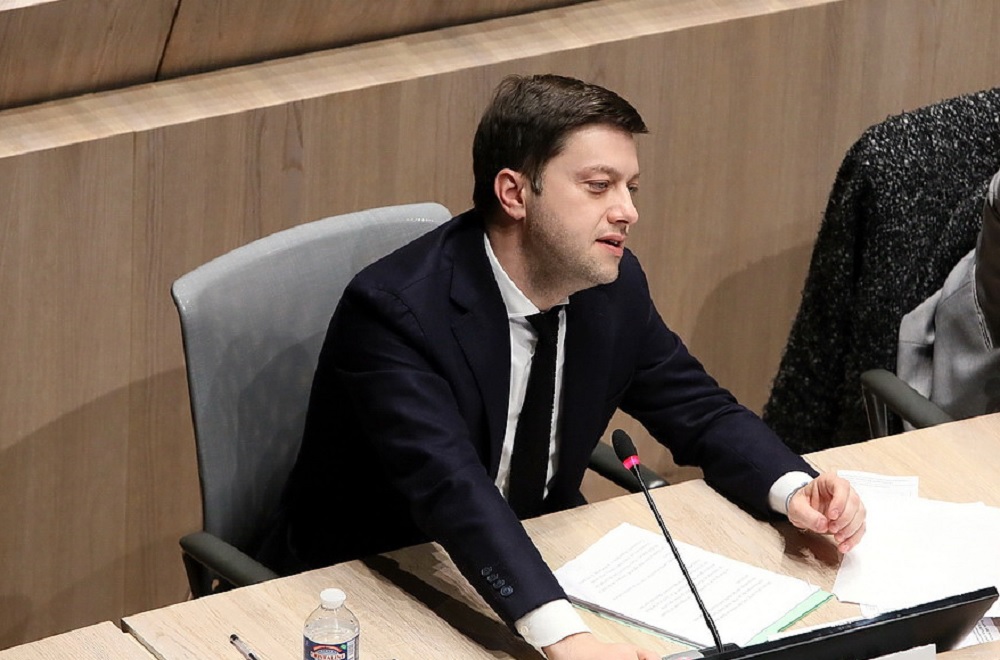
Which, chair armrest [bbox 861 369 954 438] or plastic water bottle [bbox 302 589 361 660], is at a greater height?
chair armrest [bbox 861 369 954 438]

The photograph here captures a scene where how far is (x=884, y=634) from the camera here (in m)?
2.04

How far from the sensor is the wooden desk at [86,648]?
212cm

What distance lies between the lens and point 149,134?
114 inches

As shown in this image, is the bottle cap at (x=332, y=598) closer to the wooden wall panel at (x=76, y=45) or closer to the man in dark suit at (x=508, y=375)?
the man in dark suit at (x=508, y=375)

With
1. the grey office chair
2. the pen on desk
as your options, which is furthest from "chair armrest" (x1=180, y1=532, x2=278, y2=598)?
the pen on desk

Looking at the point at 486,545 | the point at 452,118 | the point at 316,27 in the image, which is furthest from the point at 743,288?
the point at 486,545

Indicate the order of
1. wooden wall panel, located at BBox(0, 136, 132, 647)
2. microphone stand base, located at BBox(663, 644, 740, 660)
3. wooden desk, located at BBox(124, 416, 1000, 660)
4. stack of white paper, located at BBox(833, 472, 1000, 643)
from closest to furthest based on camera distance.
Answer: microphone stand base, located at BBox(663, 644, 740, 660) → wooden desk, located at BBox(124, 416, 1000, 660) → stack of white paper, located at BBox(833, 472, 1000, 643) → wooden wall panel, located at BBox(0, 136, 132, 647)

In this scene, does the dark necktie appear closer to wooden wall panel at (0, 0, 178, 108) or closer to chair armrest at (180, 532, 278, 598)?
chair armrest at (180, 532, 278, 598)

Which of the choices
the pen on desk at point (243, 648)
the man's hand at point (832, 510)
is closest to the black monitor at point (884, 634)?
the man's hand at point (832, 510)

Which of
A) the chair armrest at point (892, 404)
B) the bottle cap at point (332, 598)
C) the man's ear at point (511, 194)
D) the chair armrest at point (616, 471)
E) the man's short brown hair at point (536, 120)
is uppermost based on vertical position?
the man's short brown hair at point (536, 120)

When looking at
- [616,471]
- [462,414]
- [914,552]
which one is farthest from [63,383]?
[914,552]

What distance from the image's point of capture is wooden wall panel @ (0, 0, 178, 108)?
8.99 ft

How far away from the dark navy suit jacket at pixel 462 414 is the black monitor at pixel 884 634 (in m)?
0.32

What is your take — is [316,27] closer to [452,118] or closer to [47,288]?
[452,118]
